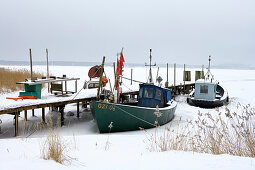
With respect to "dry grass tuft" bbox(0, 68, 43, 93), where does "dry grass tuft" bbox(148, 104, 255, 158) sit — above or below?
below

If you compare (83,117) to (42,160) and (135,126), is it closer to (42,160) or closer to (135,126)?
(135,126)

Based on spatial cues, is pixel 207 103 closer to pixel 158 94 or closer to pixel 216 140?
pixel 158 94

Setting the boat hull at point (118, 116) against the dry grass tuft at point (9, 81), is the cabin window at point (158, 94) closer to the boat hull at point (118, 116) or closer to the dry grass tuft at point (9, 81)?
the boat hull at point (118, 116)

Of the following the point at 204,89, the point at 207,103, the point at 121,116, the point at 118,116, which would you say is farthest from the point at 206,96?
the point at 118,116

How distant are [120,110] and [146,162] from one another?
6.80 meters

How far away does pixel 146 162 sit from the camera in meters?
3.82

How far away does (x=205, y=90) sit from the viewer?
1848cm

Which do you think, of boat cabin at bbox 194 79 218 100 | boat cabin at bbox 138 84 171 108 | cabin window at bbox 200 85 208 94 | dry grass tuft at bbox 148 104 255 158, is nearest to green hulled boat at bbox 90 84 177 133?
boat cabin at bbox 138 84 171 108

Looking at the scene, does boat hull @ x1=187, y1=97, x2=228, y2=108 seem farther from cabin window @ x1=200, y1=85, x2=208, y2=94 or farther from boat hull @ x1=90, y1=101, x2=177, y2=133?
boat hull @ x1=90, y1=101, x2=177, y2=133

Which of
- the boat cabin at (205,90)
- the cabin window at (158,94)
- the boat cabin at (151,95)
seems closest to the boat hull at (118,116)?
the boat cabin at (151,95)

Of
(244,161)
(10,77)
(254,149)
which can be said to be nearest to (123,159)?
(244,161)

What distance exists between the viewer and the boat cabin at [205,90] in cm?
1825

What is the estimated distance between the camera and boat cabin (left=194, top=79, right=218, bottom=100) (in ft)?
59.9

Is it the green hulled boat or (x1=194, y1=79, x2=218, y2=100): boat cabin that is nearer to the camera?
the green hulled boat
